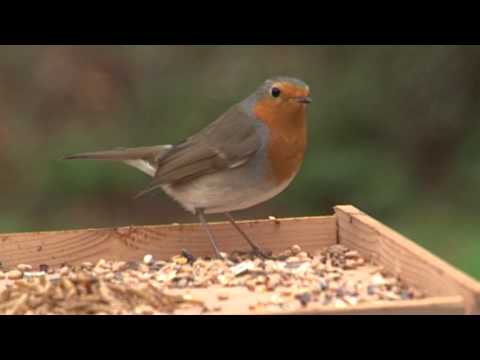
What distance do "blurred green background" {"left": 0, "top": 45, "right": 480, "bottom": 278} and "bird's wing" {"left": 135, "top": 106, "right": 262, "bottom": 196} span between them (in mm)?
3131

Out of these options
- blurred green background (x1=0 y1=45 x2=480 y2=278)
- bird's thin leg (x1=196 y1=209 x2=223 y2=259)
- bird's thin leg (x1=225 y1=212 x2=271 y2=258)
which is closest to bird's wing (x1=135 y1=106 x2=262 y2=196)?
bird's thin leg (x1=196 y1=209 x2=223 y2=259)

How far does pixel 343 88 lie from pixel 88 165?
92.9 inches

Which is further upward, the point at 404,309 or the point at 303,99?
the point at 303,99

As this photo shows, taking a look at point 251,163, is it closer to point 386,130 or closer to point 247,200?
point 247,200

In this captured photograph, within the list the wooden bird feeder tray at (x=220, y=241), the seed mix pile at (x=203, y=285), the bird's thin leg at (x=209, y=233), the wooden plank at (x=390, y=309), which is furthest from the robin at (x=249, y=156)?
the wooden plank at (x=390, y=309)

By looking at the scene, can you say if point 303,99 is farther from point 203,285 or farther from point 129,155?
point 129,155

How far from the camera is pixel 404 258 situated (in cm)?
489

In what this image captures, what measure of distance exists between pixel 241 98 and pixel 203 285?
450cm

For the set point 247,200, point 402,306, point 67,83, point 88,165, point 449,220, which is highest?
point 67,83

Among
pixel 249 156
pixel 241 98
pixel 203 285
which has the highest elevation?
pixel 241 98

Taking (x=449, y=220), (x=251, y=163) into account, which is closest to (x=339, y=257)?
(x=251, y=163)

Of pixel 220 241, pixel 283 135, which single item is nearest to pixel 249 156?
pixel 283 135

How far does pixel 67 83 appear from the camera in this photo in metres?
9.88

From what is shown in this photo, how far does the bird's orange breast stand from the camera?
554 cm
